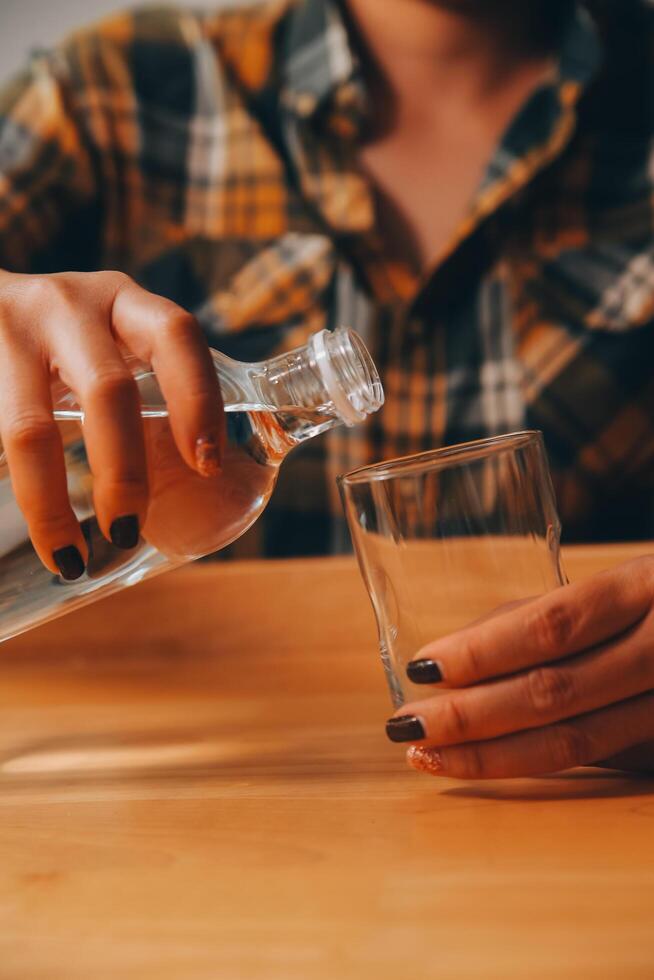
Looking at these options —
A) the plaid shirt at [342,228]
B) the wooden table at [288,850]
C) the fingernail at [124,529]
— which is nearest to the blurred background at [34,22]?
the plaid shirt at [342,228]

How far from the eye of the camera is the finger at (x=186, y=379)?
1.27ft

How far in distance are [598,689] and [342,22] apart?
0.97m

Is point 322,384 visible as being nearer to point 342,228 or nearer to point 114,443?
point 114,443

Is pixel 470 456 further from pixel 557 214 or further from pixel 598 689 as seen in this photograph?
pixel 557 214

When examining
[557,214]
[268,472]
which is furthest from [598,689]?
[557,214]

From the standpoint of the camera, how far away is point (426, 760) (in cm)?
39

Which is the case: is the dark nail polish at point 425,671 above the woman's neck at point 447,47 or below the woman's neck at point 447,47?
below

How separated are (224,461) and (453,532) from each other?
0.38ft

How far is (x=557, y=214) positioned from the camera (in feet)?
3.64

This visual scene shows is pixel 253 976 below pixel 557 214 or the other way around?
below

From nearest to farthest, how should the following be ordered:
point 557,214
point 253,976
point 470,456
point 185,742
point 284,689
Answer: point 253,976, point 470,456, point 185,742, point 284,689, point 557,214

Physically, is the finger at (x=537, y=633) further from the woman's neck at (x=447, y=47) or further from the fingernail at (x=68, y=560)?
the woman's neck at (x=447, y=47)

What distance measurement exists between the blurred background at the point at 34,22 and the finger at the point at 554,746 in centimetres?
172

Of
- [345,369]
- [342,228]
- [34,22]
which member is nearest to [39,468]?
[345,369]
